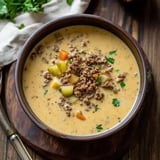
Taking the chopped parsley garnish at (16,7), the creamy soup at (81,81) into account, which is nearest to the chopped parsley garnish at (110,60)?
the creamy soup at (81,81)


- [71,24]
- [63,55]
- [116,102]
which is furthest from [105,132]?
[71,24]

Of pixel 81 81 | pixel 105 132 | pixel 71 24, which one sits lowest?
pixel 105 132

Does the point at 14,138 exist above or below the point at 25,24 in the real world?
below

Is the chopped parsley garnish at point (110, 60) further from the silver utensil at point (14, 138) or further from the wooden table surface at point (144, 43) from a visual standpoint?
the silver utensil at point (14, 138)

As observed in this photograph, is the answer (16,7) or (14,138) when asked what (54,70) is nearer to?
(14,138)

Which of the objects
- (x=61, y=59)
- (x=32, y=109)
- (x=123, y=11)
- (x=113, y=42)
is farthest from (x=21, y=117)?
(x=123, y=11)

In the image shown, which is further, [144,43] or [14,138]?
[144,43]

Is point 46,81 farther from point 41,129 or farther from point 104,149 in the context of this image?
point 104,149

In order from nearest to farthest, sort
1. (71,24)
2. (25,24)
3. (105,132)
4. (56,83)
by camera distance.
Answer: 1. (105,132)
2. (56,83)
3. (71,24)
4. (25,24)
